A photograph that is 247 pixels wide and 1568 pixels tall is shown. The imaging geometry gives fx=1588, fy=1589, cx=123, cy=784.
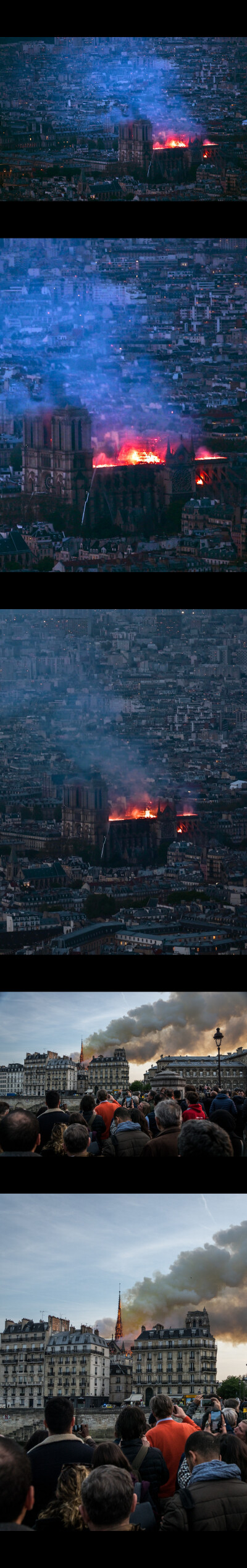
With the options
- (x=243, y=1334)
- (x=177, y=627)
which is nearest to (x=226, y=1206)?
(x=243, y=1334)

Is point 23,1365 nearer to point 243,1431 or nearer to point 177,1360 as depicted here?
point 177,1360

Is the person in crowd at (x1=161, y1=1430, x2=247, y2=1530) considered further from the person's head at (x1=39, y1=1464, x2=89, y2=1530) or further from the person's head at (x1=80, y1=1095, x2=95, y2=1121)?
the person's head at (x1=80, y1=1095, x2=95, y2=1121)

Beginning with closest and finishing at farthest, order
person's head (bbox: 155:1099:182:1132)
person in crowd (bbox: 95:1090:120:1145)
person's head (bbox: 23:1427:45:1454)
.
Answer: person's head (bbox: 23:1427:45:1454)
person's head (bbox: 155:1099:182:1132)
person in crowd (bbox: 95:1090:120:1145)

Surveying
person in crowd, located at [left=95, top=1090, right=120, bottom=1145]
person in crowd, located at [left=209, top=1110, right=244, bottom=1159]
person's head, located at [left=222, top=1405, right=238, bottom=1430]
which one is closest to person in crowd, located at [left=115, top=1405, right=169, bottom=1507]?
person's head, located at [left=222, top=1405, right=238, bottom=1430]

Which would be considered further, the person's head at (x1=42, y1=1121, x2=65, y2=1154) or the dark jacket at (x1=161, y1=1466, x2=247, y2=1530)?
the person's head at (x1=42, y1=1121, x2=65, y2=1154)

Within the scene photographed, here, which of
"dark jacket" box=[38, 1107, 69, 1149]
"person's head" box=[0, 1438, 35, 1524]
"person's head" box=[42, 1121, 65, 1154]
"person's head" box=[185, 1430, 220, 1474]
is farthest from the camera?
"dark jacket" box=[38, 1107, 69, 1149]

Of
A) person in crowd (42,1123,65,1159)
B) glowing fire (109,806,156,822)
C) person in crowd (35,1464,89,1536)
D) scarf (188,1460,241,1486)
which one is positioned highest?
glowing fire (109,806,156,822)

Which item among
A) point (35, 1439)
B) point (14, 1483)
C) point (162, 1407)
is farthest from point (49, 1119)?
point (14, 1483)
